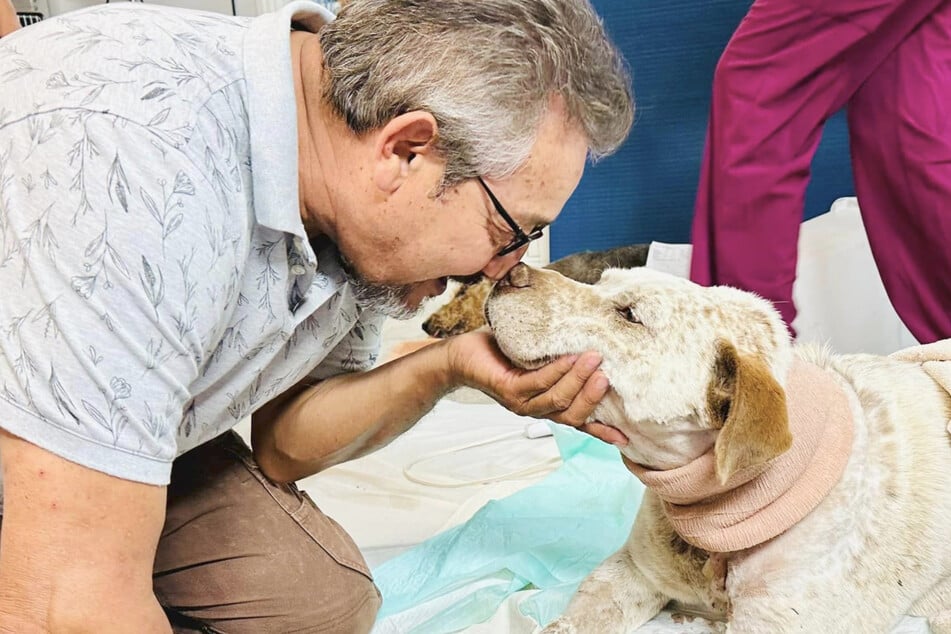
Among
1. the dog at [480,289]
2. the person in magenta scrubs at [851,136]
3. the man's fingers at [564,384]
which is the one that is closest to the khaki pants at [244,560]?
the man's fingers at [564,384]

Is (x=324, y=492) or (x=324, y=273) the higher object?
(x=324, y=273)

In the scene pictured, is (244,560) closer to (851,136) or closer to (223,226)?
(223,226)

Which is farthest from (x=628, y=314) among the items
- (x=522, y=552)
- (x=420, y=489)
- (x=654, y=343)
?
(x=420, y=489)

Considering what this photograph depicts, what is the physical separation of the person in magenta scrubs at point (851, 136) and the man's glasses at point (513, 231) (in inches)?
51.2

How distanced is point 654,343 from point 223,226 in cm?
70

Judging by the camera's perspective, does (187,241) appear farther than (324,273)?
No

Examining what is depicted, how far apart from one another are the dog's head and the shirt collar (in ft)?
1.33

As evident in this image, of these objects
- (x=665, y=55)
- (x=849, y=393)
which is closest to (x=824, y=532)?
(x=849, y=393)

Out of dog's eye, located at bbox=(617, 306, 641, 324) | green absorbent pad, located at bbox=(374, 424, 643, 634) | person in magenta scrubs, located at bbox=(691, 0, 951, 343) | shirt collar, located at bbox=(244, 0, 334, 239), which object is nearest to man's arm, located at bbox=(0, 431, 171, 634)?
shirt collar, located at bbox=(244, 0, 334, 239)

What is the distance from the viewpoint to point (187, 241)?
1008 millimetres

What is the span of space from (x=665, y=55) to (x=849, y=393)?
2380mm

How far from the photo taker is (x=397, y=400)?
5.12 ft

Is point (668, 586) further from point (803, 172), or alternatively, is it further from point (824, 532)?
point (803, 172)

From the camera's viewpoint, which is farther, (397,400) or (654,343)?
(397,400)
